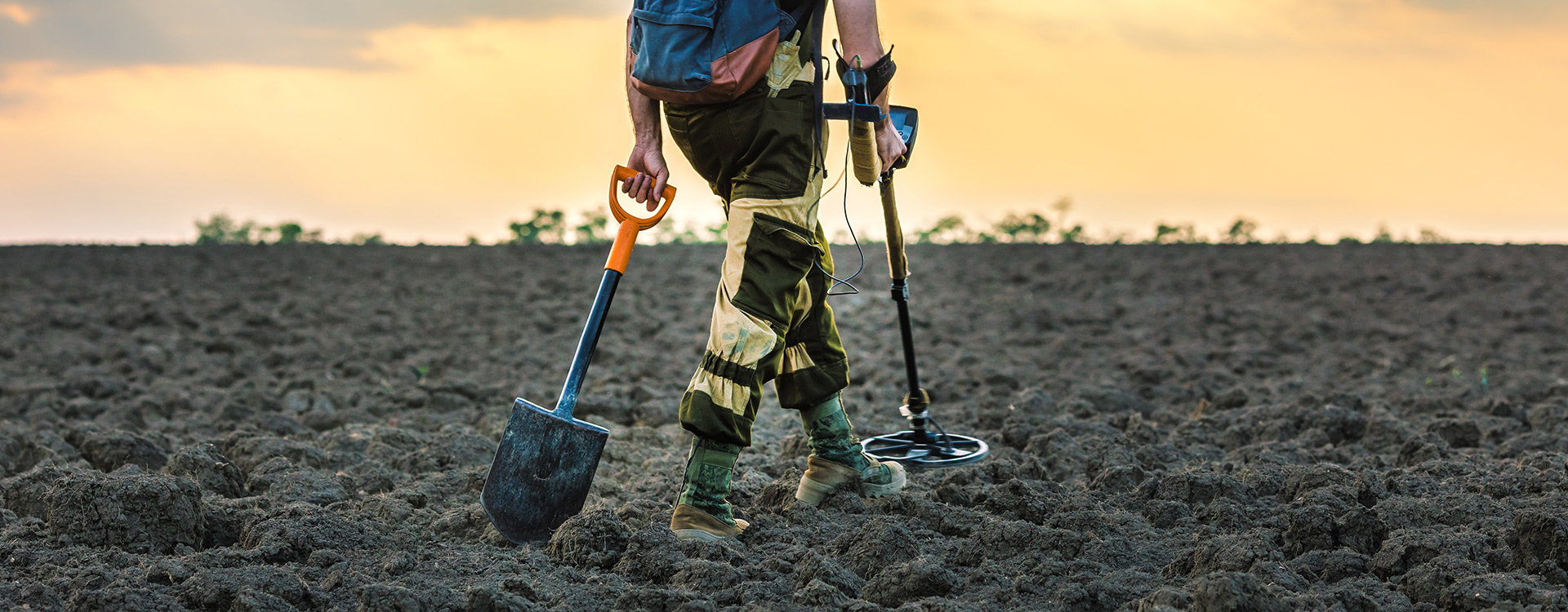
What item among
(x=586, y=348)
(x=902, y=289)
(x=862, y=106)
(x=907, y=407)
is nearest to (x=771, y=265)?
(x=862, y=106)

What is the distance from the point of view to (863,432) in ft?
18.0

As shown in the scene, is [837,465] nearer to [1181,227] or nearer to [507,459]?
[507,459]

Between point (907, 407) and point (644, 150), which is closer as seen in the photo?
point (644, 150)

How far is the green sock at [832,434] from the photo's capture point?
3965 mm

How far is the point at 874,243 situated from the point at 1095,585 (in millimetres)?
12878

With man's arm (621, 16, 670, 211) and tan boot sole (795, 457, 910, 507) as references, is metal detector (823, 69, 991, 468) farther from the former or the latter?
man's arm (621, 16, 670, 211)

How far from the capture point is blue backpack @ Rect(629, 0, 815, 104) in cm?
327

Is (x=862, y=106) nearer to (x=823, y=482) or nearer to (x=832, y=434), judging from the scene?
(x=832, y=434)

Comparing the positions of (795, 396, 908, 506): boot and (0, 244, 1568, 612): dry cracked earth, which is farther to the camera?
(795, 396, 908, 506): boot

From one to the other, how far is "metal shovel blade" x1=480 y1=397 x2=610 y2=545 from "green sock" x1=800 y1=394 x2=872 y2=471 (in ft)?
2.43

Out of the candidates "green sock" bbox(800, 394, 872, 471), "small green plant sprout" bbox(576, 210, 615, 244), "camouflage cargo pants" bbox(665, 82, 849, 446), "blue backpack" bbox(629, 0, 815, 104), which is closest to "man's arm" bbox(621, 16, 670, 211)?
"camouflage cargo pants" bbox(665, 82, 849, 446)

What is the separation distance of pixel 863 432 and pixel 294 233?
13.7m

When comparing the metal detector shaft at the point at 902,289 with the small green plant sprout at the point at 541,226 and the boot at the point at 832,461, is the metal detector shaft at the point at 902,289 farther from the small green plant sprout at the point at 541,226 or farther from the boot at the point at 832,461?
the small green plant sprout at the point at 541,226

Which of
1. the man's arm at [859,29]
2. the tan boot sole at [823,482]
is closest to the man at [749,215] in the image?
the man's arm at [859,29]
